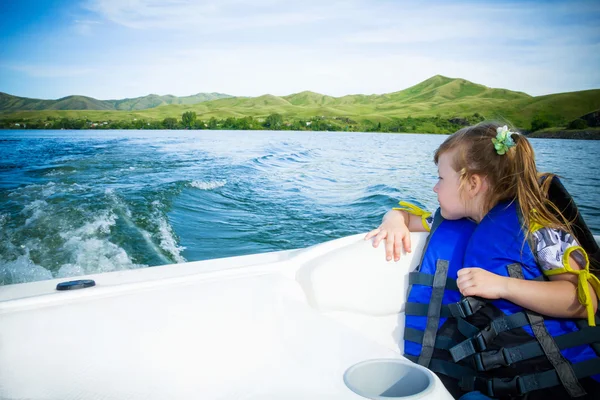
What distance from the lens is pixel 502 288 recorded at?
0.99 meters

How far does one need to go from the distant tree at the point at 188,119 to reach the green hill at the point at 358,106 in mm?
367

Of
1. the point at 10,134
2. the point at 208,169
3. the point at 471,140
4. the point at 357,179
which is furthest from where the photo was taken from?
the point at 10,134

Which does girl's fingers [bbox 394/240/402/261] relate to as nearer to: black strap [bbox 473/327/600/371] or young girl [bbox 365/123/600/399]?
young girl [bbox 365/123/600/399]

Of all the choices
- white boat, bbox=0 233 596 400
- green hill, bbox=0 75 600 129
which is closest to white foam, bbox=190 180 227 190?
green hill, bbox=0 75 600 129

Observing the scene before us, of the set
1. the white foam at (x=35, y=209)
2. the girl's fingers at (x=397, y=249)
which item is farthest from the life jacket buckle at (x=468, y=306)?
the white foam at (x=35, y=209)

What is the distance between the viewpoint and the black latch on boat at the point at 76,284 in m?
1.10

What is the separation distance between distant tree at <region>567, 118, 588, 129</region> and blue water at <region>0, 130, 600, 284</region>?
6.48 meters

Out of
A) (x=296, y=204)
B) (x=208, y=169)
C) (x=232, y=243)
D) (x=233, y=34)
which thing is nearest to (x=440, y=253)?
(x=232, y=243)

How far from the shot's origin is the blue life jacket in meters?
0.97

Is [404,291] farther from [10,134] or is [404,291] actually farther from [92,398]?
[10,134]

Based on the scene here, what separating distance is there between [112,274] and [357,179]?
624 centimetres

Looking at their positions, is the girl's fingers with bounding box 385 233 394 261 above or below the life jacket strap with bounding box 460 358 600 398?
above

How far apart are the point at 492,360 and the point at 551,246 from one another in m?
0.30

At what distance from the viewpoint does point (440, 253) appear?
4.07ft
